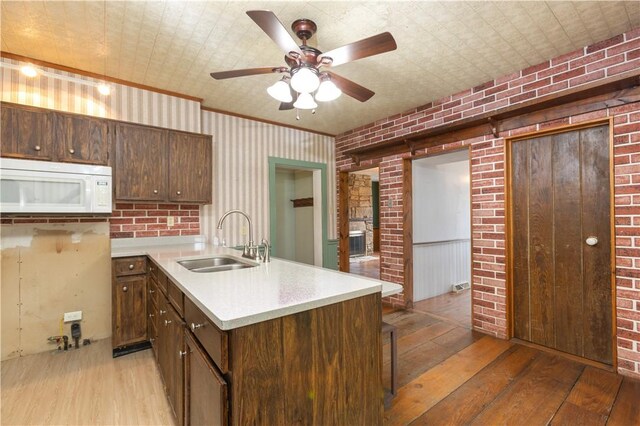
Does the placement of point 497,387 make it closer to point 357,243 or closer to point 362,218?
point 357,243

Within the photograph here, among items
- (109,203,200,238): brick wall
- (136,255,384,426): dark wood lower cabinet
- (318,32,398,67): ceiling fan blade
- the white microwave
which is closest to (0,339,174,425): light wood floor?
(136,255,384,426): dark wood lower cabinet

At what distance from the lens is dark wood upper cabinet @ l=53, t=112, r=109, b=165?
7.89 feet

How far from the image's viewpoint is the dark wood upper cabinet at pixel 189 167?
2.94 meters

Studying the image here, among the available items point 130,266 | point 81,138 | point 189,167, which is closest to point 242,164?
point 189,167

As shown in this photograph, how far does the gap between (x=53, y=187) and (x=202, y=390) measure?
7.26 feet

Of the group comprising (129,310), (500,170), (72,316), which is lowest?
(72,316)

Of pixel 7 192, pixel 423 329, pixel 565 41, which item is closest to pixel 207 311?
pixel 7 192

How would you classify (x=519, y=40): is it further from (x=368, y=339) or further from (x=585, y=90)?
(x=368, y=339)

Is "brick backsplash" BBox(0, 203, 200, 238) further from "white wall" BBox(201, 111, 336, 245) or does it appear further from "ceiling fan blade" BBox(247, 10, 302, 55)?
"ceiling fan blade" BBox(247, 10, 302, 55)

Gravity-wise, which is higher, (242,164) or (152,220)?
(242,164)

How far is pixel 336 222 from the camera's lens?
15.5 ft

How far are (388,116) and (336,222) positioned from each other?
70.4 inches

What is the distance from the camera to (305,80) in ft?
5.56

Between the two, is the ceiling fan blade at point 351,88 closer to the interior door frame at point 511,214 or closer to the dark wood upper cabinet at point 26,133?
the interior door frame at point 511,214
